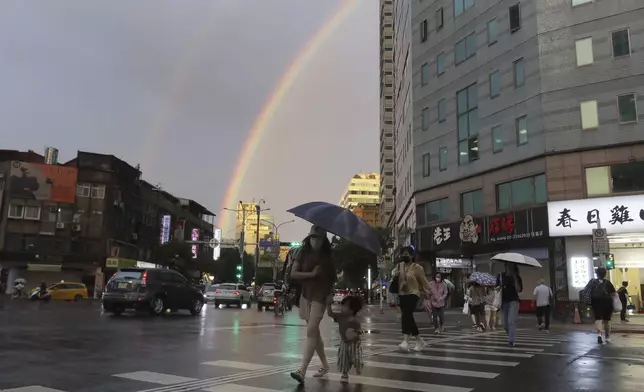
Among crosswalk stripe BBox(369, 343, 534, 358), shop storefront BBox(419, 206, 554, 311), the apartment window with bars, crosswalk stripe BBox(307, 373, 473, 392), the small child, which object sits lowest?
crosswalk stripe BBox(369, 343, 534, 358)

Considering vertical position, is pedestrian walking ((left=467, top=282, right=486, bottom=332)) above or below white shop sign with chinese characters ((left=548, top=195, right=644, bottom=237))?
below

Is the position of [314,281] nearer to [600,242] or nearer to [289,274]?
[289,274]

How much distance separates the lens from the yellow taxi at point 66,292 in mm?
40188

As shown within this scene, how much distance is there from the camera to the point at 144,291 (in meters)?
19.8

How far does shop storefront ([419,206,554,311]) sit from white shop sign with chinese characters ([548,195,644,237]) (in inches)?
26.2

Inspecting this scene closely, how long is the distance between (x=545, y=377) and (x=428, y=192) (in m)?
31.0

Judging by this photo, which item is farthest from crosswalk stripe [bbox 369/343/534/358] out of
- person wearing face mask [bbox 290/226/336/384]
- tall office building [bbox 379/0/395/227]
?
tall office building [bbox 379/0/395/227]

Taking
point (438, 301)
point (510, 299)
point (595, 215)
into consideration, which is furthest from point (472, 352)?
point (595, 215)

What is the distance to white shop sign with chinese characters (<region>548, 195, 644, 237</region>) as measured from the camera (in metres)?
25.1

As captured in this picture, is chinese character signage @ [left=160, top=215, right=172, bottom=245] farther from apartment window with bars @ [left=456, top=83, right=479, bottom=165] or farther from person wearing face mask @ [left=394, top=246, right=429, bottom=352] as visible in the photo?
person wearing face mask @ [left=394, top=246, right=429, bottom=352]

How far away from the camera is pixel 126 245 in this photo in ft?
202

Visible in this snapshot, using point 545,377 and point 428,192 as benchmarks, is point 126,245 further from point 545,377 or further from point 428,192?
point 545,377

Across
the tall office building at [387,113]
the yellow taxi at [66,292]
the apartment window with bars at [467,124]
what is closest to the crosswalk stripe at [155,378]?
the apartment window with bars at [467,124]

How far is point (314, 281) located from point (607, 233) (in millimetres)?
22919
